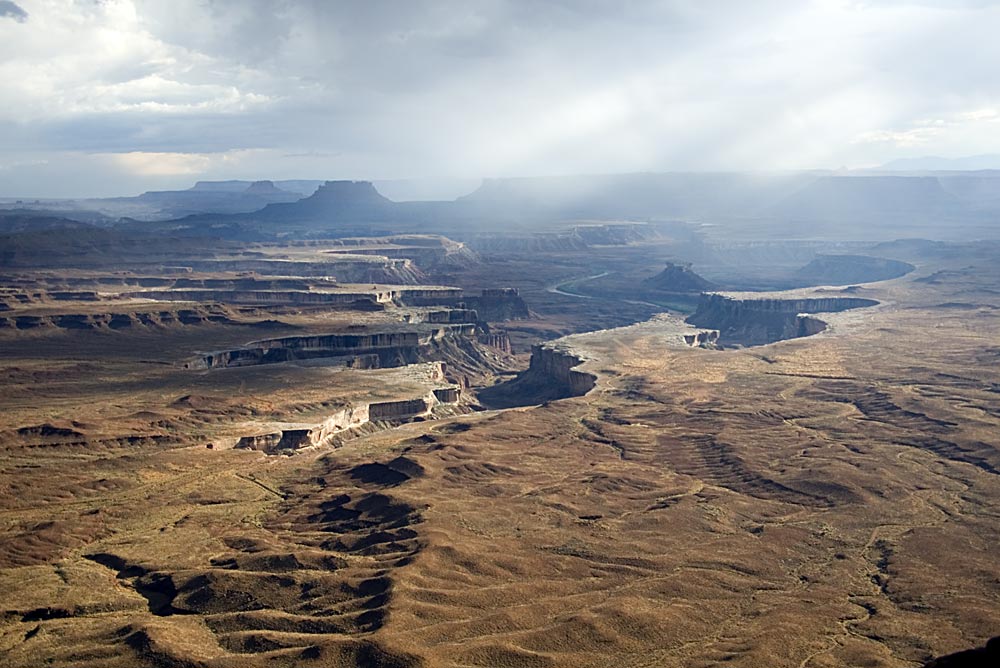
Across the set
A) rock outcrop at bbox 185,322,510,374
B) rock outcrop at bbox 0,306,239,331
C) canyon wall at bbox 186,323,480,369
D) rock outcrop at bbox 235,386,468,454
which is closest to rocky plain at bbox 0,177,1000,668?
rock outcrop at bbox 235,386,468,454

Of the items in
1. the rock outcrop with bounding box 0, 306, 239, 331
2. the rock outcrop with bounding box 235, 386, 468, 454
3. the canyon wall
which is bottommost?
the rock outcrop with bounding box 235, 386, 468, 454

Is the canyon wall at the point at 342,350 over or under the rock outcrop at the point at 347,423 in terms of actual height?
over

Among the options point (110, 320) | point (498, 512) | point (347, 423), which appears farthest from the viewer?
point (110, 320)

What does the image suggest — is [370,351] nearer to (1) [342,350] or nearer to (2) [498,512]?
(1) [342,350]

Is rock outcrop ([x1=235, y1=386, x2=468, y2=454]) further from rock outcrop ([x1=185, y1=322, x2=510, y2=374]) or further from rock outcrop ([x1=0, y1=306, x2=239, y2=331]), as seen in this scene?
rock outcrop ([x1=0, y1=306, x2=239, y2=331])

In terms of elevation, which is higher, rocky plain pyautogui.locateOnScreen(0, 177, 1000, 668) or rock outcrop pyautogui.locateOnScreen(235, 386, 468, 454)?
rocky plain pyautogui.locateOnScreen(0, 177, 1000, 668)

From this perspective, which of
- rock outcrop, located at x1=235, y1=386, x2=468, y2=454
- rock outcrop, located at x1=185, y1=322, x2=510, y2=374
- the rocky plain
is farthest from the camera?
rock outcrop, located at x1=185, y1=322, x2=510, y2=374

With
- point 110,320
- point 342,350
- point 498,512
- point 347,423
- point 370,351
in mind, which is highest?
point 110,320

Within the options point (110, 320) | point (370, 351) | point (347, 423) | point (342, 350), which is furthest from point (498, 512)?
point (110, 320)

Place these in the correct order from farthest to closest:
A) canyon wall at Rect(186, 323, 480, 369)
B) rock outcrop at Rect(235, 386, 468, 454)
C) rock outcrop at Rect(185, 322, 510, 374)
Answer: rock outcrop at Rect(185, 322, 510, 374), canyon wall at Rect(186, 323, 480, 369), rock outcrop at Rect(235, 386, 468, 454)

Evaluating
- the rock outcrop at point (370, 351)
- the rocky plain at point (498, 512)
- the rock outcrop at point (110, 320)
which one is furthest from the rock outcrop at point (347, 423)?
the rock outcrop at point (110, 320)

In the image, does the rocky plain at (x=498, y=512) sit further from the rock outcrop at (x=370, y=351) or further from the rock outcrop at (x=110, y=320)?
the rock outcrop at (x=110, y=320)
